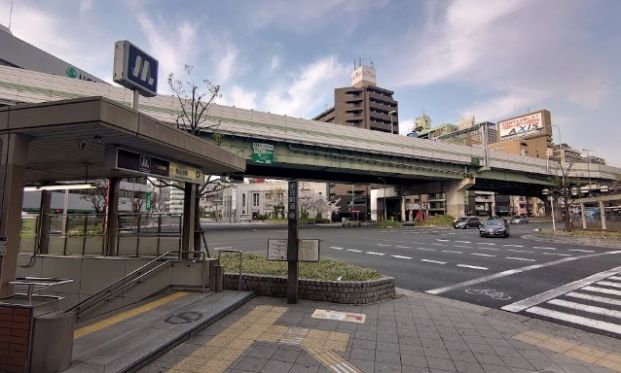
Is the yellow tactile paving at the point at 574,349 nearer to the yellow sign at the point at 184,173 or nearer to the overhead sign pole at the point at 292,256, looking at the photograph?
the overhead sign pole at the point at 292,256

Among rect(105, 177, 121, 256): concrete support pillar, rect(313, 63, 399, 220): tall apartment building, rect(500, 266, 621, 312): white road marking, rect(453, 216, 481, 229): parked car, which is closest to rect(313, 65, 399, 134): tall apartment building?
rect(313, 63, 399, 220): tall apartment building

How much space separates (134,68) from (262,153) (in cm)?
2640

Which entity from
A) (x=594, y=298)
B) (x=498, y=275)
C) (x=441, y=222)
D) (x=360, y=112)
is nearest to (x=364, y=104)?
(x=360, y=112)

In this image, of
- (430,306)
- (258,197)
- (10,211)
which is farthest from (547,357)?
(258,197)

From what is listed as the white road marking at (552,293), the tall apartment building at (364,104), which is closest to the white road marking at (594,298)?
the white road marking at (552,293)

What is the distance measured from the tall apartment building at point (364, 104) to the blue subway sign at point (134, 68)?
9287 centimetres

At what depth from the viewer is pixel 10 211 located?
491cm

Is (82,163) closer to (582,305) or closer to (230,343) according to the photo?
(230,343)

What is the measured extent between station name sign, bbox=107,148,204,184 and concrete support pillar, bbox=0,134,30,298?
1222mm

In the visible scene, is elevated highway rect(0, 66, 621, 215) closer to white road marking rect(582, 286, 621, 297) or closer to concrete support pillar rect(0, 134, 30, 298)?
concrete support pillar rect(0, 134, 30, 298)

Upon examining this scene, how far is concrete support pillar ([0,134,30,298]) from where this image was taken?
488 centimetres

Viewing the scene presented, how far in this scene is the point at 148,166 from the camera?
6758 millimetres

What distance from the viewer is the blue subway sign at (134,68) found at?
6254mm

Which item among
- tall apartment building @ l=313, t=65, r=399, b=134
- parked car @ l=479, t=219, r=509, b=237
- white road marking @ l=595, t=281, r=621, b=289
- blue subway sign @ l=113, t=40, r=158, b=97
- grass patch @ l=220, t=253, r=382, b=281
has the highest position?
tall apartment building @ l=313, t=65, r=399, b=134
